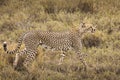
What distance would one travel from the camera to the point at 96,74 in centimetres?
916

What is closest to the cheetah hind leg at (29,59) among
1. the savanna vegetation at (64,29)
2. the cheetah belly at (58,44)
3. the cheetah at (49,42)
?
the cheetah at (49,42)

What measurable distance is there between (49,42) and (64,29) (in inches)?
99.1

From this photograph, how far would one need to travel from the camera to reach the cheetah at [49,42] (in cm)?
919

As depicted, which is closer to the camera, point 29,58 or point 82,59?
point 29,58

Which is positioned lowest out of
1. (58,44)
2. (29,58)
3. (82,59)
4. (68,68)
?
(68,68)

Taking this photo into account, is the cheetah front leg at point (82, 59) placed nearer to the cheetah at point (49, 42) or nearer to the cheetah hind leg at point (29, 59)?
the cheetah at point (49, 42)

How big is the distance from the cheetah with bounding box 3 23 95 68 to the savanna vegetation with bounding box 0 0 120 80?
19 cm

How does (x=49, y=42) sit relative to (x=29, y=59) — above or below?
above

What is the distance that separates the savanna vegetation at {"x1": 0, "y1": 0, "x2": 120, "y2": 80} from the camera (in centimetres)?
911

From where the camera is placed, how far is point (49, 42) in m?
9.48

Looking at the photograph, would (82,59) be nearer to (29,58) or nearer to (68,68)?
(68,68)

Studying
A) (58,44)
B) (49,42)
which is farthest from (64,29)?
(49,42)

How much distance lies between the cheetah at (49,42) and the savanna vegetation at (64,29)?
0.63 feet

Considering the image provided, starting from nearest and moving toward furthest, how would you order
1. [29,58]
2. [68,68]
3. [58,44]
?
[29,58] → [68,68] → [58,44]
